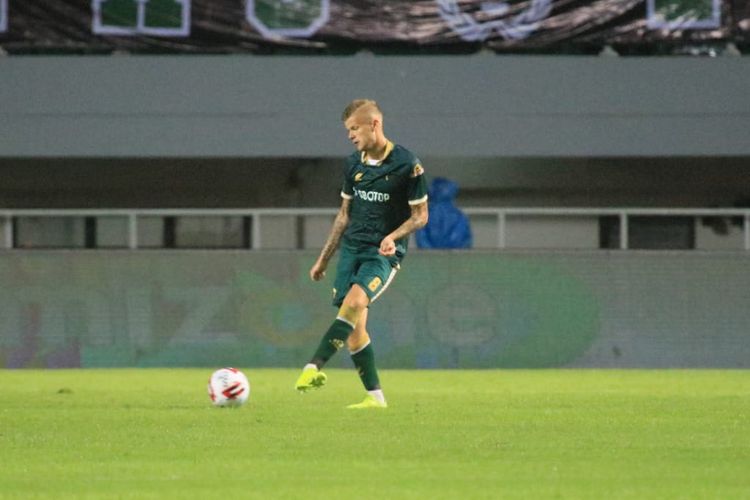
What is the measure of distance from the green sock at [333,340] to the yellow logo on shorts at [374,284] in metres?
0.31

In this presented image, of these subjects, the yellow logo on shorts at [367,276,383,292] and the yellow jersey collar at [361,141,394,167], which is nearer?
the yellow logo on shorts at [367,276,383,292]

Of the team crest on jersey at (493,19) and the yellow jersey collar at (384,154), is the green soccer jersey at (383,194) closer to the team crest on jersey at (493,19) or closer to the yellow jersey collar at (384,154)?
the yellow jersey collar at (384,154)

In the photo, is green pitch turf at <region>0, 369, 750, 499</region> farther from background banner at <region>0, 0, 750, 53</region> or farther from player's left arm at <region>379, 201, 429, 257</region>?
background banner at <region>0, 0, 750, 53</region>

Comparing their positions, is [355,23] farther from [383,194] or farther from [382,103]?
[383,194]

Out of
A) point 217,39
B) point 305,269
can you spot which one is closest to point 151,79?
point 217,39

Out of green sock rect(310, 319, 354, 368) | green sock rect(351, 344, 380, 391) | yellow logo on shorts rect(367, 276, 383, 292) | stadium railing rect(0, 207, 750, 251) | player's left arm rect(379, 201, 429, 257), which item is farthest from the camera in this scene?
stadium railing rect(0, 207, 750, 251)

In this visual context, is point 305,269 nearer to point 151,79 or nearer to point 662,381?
point 151,79

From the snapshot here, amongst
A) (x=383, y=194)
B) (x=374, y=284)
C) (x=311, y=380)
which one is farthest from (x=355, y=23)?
(x=311, y=380)

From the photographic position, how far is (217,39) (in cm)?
2391

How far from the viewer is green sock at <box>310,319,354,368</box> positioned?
40.1ft

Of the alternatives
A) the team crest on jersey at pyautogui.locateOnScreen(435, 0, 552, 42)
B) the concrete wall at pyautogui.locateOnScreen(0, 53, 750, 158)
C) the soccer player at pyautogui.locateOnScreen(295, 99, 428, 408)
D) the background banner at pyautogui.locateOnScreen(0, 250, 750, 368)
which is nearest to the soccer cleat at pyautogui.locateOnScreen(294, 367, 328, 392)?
the soccer player at pyautogui.locateOnScreen(295, 99, 428, 408)

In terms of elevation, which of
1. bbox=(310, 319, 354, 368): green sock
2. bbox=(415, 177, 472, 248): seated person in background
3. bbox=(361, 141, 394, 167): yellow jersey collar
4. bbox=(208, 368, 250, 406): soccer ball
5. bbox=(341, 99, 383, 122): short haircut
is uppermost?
bbox=(341, 99, 383, 122): short haircut

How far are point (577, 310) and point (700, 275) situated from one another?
1.65 meters

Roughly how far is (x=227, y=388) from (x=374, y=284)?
56.6 inches
